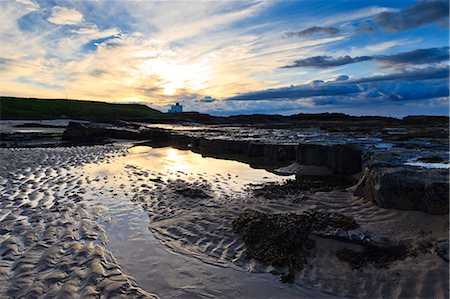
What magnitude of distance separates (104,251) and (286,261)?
145 inches

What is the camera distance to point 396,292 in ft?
16.4

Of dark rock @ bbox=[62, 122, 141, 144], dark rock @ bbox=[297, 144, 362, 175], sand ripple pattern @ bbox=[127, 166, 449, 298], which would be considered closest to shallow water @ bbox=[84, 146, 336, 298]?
sand ripple pattern @ bbox=[127, 166, 449, 298]

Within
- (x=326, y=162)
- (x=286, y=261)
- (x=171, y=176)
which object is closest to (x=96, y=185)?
(x=171, y=176)

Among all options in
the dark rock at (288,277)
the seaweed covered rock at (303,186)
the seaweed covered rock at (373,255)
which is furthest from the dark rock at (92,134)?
the seaweed covered rock at (373,255)

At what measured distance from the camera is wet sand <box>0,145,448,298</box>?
5.15 m

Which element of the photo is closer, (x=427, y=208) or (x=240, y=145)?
(x=427, y=208)

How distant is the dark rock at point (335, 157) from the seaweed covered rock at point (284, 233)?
6686 millimetres

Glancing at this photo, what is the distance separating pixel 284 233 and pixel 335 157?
27.9 feet

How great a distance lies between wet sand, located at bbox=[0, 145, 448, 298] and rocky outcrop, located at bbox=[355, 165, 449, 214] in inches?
9.6

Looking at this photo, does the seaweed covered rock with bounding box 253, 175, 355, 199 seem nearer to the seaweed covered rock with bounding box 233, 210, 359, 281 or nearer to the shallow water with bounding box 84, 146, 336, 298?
the shallow water with bounding box 84, 146, 336, 298

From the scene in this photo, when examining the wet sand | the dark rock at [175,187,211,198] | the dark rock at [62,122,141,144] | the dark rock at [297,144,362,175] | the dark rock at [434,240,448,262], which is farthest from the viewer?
the dark rock at [62,122,141,144]

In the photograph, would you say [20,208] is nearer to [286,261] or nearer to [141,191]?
[141,191]

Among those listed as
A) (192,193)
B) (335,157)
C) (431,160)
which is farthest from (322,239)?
(335,157)

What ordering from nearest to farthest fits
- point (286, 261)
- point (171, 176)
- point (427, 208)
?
point (286, 261) < point (427, 208) < point (171, 176)
